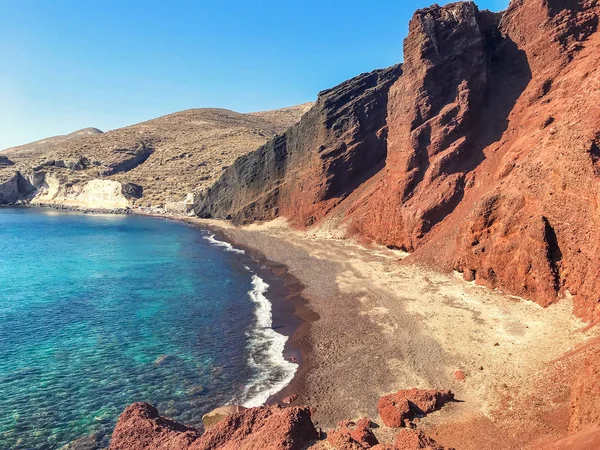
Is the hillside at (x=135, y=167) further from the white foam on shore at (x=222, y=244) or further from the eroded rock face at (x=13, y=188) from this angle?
the white foam on shore at (x=222, y=244)

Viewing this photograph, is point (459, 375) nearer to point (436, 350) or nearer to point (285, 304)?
point (436, 350)

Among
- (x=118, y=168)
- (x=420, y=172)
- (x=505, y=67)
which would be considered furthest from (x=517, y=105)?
(x=118, y=168)

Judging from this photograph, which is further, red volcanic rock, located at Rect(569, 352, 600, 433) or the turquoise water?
the turquoise water

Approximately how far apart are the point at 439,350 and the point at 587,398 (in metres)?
9.05

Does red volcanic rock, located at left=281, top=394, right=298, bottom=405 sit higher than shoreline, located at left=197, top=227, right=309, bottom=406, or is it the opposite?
shoreline, located at left=197, top=227, right=309, bottom=406

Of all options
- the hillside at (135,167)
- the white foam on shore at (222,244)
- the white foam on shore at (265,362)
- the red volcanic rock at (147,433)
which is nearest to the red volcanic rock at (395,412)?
the white foam on shore at (265,362)

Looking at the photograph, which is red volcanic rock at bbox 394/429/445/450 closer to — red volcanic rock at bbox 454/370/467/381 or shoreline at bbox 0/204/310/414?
red volcanic rock at bbox 454/370/467/381

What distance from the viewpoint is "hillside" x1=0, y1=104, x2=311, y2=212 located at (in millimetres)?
107688

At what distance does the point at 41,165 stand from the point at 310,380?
448 ft

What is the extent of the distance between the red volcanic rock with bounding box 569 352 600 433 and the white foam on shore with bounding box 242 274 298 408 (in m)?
10.8

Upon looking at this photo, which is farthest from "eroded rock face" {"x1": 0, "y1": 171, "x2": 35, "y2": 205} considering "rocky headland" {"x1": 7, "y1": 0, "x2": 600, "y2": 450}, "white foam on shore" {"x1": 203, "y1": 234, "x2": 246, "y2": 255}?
"rocky headland" {"x1": 7, "y1": 0, "x2": 600, "y2": 450}

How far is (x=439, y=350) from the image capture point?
17.9 m

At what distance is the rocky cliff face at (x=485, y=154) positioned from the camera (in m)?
20.1

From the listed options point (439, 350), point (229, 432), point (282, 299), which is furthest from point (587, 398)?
point (282, 299)
